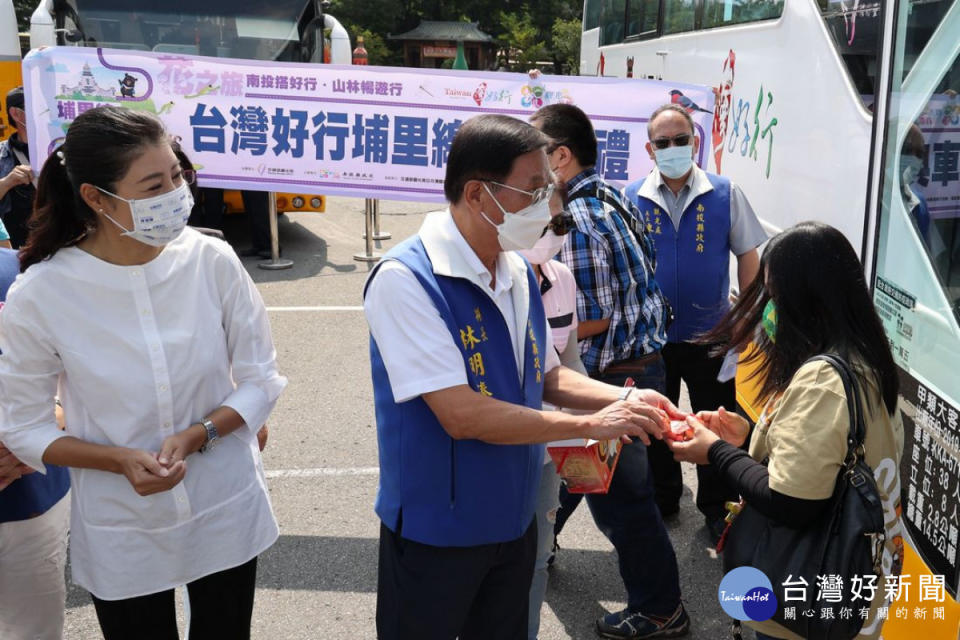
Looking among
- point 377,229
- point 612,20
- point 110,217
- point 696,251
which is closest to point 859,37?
point 696,251

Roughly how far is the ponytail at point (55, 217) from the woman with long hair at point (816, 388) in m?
1.65

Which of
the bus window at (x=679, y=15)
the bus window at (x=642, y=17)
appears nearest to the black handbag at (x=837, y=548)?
the bus window at (x=679, y=15)

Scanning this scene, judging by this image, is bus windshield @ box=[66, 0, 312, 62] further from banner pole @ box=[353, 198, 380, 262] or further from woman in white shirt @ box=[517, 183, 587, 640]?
woman in white shirt @ box=[517, 183, 587, 640]

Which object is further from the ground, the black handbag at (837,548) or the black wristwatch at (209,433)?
the black wristwatch at (209,433)

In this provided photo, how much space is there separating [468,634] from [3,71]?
10.2m

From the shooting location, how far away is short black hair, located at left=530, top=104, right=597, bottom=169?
3115mm

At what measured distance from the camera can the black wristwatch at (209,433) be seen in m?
2.15

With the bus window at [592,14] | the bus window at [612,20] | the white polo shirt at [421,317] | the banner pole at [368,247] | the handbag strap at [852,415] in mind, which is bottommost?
the banner pole at [368,247]

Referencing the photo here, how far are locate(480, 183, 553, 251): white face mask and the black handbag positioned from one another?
0.72m

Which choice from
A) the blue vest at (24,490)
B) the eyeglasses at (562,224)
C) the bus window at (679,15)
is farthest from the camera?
the bus window at (679,15)

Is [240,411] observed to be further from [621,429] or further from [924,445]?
[924,445]

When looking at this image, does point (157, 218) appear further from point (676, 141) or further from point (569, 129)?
point (676, 141)

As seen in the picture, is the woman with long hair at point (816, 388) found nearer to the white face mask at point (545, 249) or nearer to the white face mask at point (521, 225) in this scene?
the white face mask at point (521, 225)

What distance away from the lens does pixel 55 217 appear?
6.83ft
